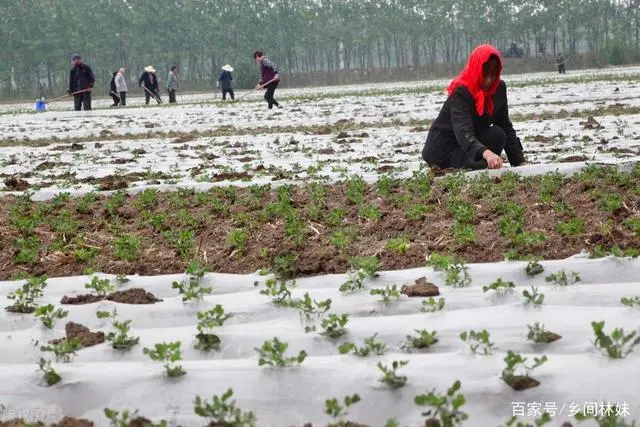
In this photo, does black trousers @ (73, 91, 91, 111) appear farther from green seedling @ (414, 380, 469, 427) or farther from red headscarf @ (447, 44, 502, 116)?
green seedling @ (414, 380, 469, 427)

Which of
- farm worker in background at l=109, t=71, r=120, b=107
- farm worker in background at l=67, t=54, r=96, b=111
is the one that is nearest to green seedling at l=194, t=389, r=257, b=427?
farm worker in background at l=67, t=54, r=96, b=111

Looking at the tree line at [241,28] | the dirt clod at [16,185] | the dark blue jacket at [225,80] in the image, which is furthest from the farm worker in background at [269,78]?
the tree line at [241,28]

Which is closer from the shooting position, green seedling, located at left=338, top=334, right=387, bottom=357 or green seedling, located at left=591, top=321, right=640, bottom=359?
green seedling, located at left=591, top=321, right=640, bottom=359

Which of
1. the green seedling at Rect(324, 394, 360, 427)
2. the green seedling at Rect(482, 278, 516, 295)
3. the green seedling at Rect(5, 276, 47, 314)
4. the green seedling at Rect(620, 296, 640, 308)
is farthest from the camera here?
the green seedling at Rect(5, 276, 47, 314)

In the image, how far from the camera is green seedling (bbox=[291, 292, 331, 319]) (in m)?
3.37

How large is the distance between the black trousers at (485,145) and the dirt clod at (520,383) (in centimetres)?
407

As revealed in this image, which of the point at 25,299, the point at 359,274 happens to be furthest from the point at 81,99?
the point at 359,274

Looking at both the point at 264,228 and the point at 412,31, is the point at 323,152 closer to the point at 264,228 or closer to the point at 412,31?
the point at 264,228

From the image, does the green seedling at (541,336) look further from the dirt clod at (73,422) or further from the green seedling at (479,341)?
the dirt clod at (73,422)

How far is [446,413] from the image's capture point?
8.02 feet

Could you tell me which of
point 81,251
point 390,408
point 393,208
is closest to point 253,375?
point 390,408

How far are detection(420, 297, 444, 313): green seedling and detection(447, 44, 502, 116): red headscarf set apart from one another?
3.28 metres

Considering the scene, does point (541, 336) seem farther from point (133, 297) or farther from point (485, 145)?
point (485, 145)

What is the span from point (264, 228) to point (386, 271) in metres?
1.30
